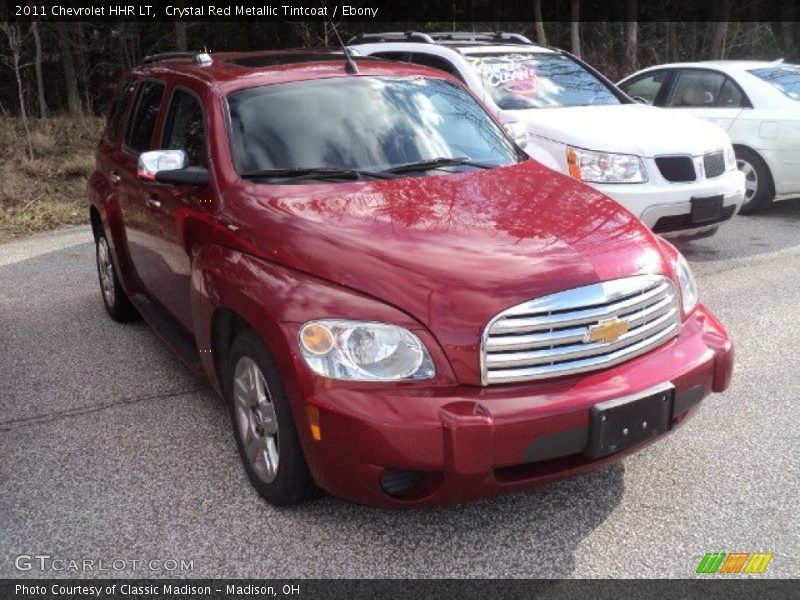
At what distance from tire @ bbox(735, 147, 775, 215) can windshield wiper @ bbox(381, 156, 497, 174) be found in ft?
19.0

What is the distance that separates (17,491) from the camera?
3555 mm

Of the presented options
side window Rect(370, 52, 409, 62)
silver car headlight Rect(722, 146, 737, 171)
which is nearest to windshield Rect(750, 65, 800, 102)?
silver car headlight Rect(722, 146, 737, 171)

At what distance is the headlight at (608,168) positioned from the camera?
21.3 ft

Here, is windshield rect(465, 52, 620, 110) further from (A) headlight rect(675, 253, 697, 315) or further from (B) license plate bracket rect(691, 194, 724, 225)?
(A) headlight rect(675, 253, 697, 315)

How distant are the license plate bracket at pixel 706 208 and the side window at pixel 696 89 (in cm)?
316

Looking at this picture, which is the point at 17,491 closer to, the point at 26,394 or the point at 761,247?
the point at 26,394

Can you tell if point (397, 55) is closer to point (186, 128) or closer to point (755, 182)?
point (755, 182)

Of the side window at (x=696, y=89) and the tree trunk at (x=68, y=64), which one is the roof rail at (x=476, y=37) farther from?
the tree trunk at (x=68, y=64)

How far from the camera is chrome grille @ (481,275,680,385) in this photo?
2.85 meters

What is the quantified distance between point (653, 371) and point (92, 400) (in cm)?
298

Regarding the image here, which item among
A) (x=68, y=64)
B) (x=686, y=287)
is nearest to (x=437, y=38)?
(x=686, y=287)

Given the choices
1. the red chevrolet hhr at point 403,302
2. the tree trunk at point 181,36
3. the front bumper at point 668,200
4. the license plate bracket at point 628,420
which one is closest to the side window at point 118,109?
the red chevrolet hhr at point 403,302

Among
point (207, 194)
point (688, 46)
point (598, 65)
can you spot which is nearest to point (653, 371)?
point (207, 194)

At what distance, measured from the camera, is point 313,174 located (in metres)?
3.82
